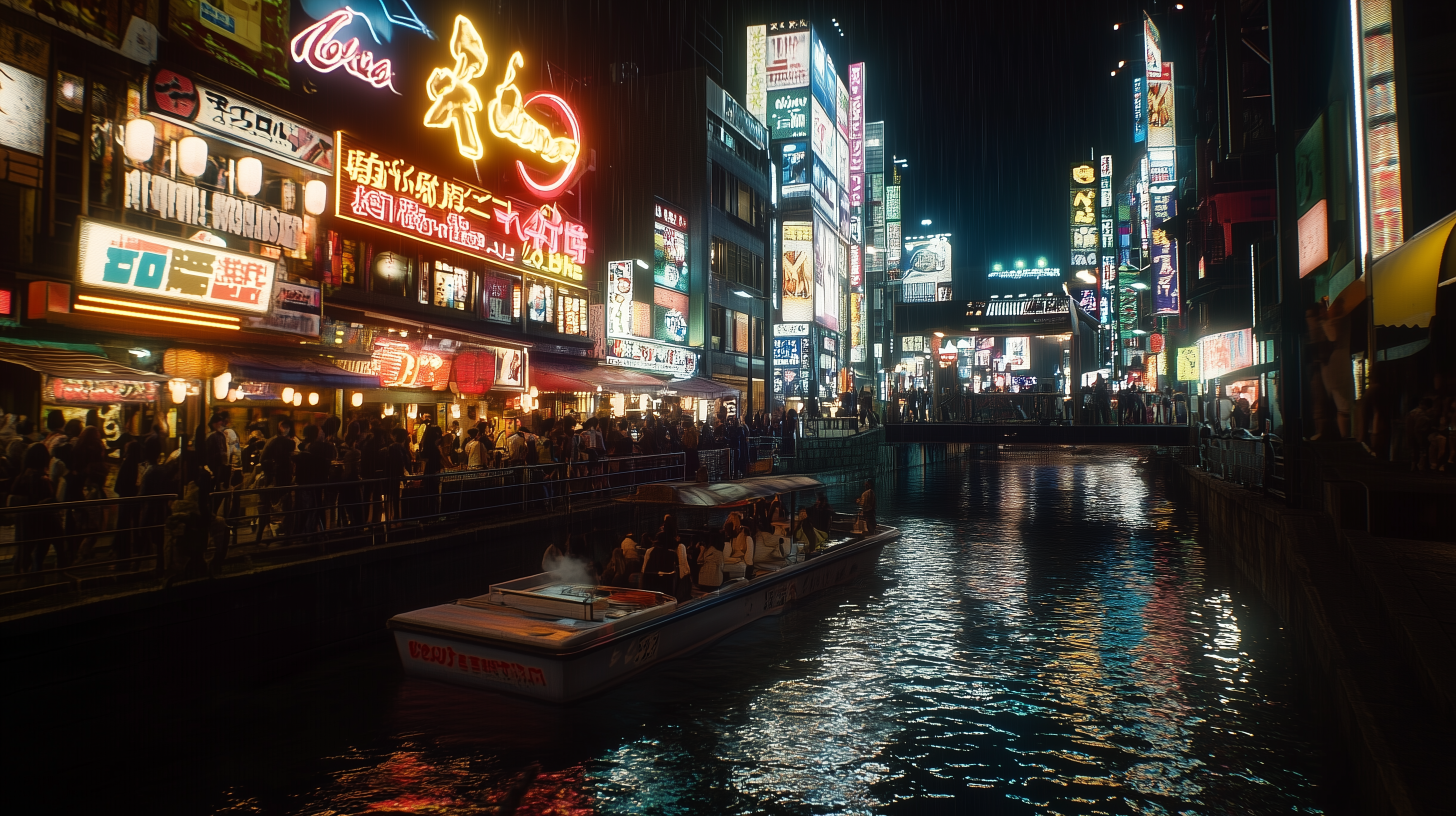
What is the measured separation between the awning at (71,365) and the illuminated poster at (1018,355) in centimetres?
7485

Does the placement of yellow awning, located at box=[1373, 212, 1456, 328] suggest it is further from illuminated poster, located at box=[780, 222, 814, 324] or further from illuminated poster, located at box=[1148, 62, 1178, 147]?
illuminated poster, located at box=[1148, 62, 1178, 147]

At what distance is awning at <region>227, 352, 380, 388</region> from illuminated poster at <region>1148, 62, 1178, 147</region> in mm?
44557

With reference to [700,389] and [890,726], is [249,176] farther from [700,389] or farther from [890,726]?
[700,389]

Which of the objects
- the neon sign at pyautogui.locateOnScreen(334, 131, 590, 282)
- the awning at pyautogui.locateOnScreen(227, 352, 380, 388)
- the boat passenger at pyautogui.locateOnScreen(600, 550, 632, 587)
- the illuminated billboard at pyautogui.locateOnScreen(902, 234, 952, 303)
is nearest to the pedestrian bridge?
the neon sign at pyautogui.locateOnScreen(334, 131, 590, 282)

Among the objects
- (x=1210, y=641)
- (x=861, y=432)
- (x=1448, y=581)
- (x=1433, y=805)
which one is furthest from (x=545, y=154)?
(x=1433, y=805)

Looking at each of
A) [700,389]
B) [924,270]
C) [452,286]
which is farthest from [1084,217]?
[452,286]

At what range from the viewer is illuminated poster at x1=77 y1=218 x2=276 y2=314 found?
1409 centimetres

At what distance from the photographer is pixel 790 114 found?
52250 millimetres

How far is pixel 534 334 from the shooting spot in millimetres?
27750

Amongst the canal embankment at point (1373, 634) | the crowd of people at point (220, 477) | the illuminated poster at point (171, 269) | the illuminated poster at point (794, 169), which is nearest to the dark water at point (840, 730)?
the canal embankment at point (1373, 634)

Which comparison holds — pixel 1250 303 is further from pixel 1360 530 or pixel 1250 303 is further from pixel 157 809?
pixel 157 809

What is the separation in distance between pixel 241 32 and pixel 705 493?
14.8 metres

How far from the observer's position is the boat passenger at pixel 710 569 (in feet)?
43.0

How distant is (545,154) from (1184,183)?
33.5 meters
